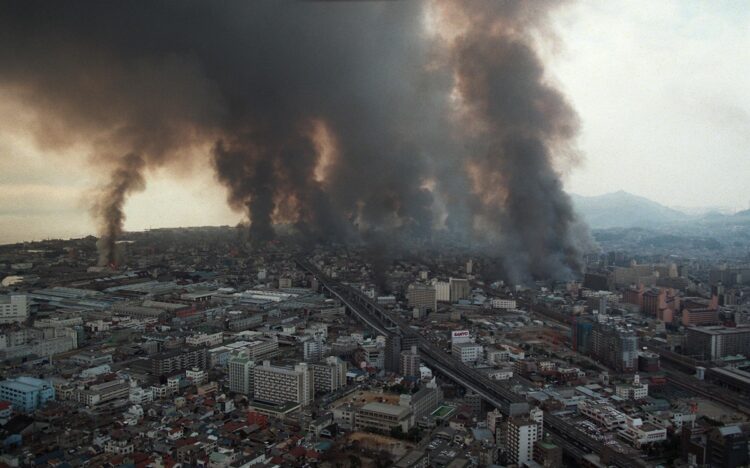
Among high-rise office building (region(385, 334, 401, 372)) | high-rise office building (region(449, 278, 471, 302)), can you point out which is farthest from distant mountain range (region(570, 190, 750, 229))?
high-rise office building (region(385, 334, 401, 372))

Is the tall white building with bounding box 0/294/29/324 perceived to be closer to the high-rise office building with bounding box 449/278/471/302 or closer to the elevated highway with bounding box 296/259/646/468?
the elevated highway with bounding box 296/259/646/468

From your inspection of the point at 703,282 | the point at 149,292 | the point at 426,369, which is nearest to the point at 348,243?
the point at 149,292

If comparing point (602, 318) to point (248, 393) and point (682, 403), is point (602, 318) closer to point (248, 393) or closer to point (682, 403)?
point (682, 403)

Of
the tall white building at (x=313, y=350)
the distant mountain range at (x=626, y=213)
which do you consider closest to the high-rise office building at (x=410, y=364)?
the tall white building at (x=313, y=350)

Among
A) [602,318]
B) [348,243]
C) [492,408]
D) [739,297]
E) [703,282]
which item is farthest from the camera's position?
[348,243]

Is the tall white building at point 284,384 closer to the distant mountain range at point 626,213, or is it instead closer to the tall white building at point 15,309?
the tall white building at point 15,309

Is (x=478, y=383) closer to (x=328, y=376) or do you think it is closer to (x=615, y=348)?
(x=328, y=376)


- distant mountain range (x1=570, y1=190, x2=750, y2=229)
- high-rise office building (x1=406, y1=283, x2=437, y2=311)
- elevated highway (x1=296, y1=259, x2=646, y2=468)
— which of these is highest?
distant mountain range (x1=570, y1=190, x2=750, y2=229)
